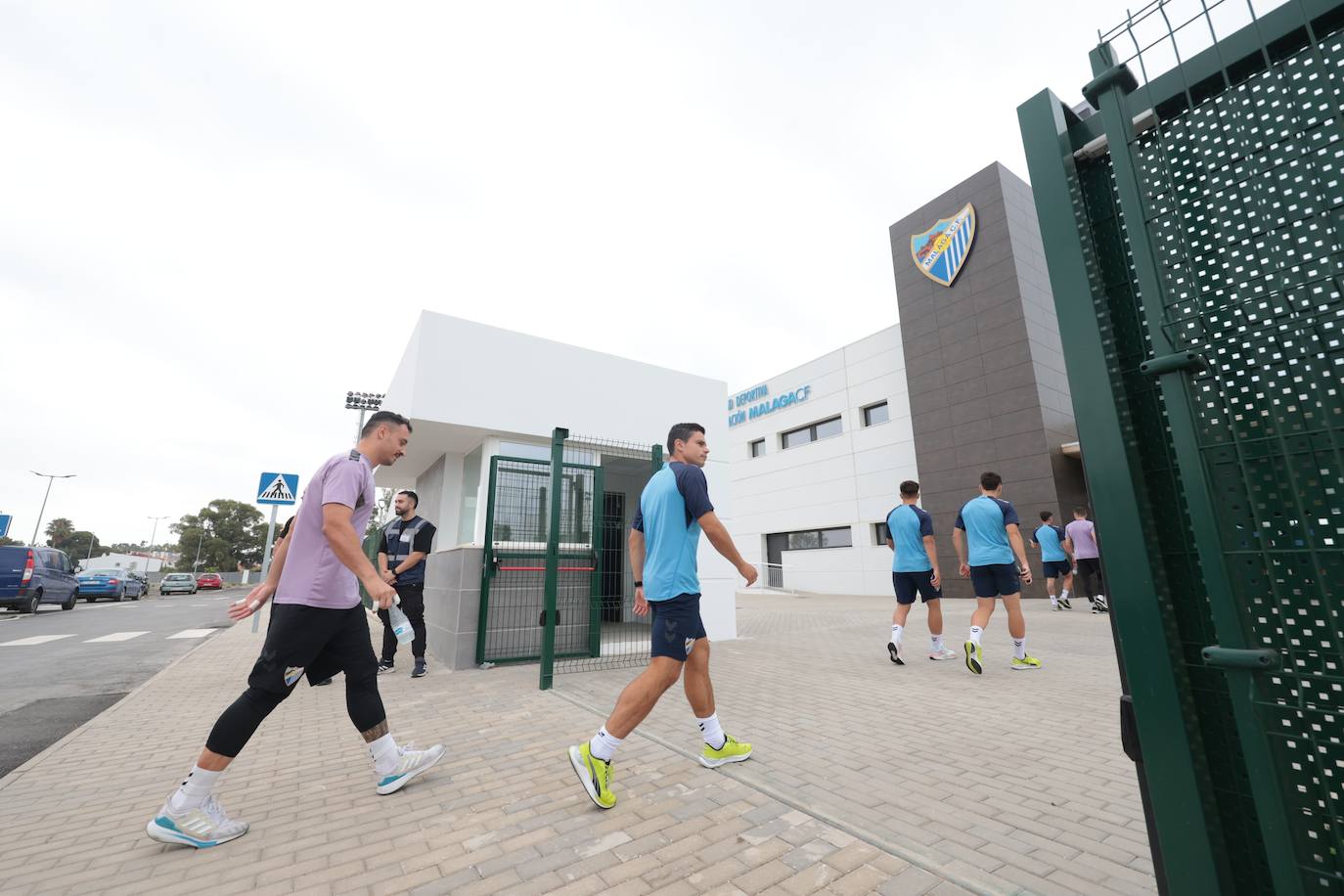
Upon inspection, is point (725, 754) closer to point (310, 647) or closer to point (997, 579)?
point (310, 647)

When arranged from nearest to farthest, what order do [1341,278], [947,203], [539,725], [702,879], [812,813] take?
1. [1341,278]
2. [702,879]
3. [812,813]
4. [539,725]
5. [947,203]

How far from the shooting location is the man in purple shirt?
96.3 inches

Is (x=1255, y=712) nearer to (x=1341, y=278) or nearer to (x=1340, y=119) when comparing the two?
(x=1341, y=278)

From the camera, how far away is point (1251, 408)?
1264mm

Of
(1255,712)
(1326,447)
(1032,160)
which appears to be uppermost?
(1032,160)

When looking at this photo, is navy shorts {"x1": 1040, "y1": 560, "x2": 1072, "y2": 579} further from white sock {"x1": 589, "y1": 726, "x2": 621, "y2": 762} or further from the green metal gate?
the green metal gate

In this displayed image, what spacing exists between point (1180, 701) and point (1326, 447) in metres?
0.62

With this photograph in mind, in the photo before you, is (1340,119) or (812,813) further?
(812,813)

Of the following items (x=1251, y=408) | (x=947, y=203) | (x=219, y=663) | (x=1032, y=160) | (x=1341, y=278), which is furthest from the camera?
(x=947, y=203)

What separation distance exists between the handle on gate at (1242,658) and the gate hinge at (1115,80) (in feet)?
4.52

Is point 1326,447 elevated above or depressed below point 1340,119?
below

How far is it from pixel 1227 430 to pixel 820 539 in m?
23.6

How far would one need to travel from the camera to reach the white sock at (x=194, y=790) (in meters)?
2.41

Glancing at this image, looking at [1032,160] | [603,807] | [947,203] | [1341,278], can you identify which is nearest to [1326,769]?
[1341,278]
